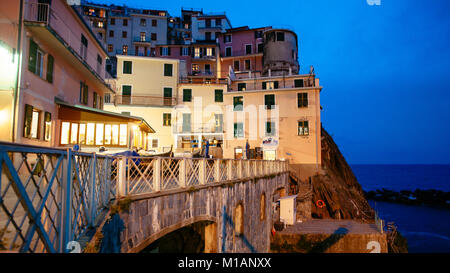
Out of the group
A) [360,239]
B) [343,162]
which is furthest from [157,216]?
[343,162]

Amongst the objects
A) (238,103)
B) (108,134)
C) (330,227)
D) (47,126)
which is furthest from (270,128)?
(47,126)

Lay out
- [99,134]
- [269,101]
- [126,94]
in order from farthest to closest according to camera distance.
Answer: [126,94] < [269,101] < [99,134]

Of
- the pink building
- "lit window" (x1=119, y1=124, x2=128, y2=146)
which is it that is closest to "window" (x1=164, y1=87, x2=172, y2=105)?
"lit window" (x1=119, y1=124, x2=128, y2=146)

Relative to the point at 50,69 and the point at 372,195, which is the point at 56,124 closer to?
the point at 50,69

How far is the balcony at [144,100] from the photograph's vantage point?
106ft

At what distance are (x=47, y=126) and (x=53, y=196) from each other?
14458mm

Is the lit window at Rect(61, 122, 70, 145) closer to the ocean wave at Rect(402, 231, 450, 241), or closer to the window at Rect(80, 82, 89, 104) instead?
the window at Rect(80, 82, 89, 104)

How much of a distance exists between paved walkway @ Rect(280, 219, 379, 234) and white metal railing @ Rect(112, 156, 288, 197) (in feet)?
16.8

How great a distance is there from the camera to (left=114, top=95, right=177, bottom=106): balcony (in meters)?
32.2

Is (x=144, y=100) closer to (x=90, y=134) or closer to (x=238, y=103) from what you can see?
(x=238, y=103)

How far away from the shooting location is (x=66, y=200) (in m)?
3.56

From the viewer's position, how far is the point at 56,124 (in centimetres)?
1677

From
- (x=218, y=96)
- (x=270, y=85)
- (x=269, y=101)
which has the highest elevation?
(x=270, y=85)

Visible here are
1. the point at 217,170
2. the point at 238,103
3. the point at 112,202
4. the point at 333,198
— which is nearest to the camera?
the point at 112,202
